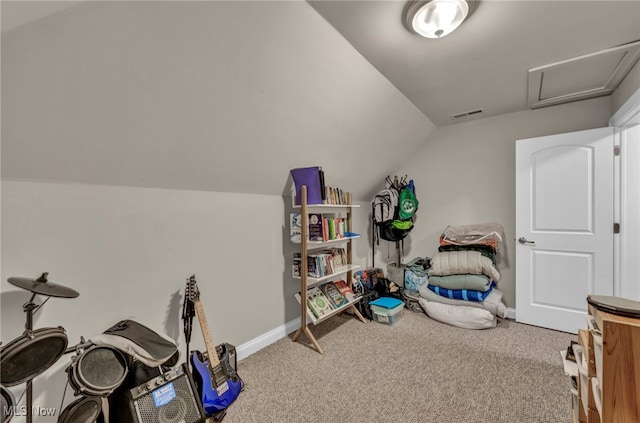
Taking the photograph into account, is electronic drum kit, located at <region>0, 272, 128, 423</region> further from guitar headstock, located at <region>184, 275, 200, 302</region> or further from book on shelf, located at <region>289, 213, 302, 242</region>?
book on shelf, located at <region>289, 213, 302, 242</region>

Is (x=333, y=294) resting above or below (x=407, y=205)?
below

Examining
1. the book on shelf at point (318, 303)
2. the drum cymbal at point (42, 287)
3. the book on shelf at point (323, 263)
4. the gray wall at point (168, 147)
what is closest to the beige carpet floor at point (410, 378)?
the book on shelf at point (318, 303)

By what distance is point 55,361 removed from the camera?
42.1 inches

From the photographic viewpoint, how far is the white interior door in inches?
94.6

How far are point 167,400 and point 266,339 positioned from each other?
1.08 m

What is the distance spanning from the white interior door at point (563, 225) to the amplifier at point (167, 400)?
3155mm

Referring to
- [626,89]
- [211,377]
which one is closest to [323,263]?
[211,377]

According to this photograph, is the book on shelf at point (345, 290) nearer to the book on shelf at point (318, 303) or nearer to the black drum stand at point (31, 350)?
the book on shelf at point (318, 303)

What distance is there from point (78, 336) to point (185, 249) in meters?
0.70

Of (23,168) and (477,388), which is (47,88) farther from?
A: (477,388)

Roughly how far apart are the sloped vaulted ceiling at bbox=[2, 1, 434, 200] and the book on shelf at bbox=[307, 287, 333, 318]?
45.2 inches

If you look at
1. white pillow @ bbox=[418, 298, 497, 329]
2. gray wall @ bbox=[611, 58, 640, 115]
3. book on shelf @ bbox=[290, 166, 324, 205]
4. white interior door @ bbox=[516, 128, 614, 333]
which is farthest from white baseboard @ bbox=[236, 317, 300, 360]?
gray wall @ bbox=[611, 58, 640, 115]

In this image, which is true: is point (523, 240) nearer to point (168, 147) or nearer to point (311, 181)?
point (311, 181)

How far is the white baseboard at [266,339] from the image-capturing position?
2197 mm
